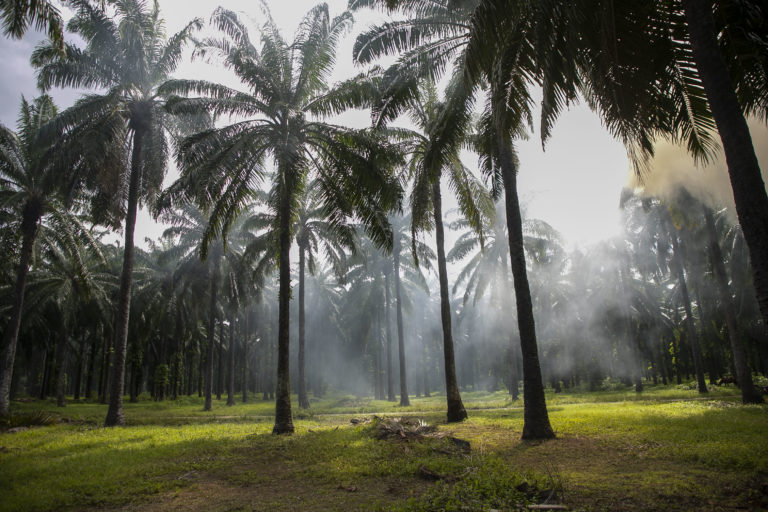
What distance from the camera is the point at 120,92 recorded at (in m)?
15.8

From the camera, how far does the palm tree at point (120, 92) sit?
15.1 meters

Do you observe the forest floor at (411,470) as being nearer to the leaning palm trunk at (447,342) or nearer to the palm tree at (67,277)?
the leaning palm trunk at (447,342)

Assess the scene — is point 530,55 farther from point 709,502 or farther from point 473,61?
point 709,502

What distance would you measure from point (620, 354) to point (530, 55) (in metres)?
33.3

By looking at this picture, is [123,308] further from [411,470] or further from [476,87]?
[476,87]

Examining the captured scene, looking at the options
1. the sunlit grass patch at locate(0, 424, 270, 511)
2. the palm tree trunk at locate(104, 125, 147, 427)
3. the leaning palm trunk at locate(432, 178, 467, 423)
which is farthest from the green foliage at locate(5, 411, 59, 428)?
the leaning palm trunk at locate(432, 178, 467, 423)

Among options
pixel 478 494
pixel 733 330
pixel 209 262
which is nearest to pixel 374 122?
pixel 478 494

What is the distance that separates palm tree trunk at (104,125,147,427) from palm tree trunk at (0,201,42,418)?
4231 millimetres

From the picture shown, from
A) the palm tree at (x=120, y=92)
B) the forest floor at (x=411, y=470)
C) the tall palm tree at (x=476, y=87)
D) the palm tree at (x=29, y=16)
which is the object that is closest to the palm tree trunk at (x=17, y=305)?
the palm tree at (x=120, y=92)

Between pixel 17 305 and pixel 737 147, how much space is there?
2287cm

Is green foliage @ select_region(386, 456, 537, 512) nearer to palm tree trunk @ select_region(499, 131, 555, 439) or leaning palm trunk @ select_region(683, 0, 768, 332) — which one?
palm tree trunk @ select_region(499, 131, 555, 439)

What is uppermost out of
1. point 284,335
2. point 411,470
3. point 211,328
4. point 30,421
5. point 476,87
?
point 476,87

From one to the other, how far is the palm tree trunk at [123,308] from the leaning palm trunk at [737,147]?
657 inches

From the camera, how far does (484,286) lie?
93.0 feet
